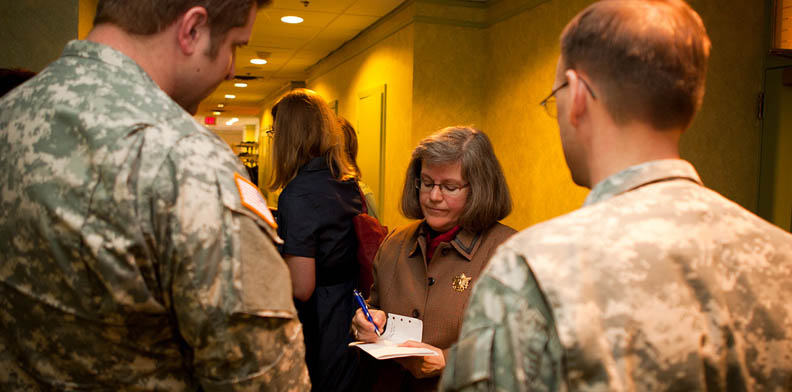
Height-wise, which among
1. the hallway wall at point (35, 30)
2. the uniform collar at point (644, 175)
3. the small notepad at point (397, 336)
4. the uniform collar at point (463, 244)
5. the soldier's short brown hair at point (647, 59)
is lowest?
the small notepad at point (397, 336)

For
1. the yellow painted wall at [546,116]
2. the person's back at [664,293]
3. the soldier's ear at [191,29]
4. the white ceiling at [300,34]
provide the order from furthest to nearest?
the white ceiling at [300,34], the yellow painted wall at [546,116], the soldier's ear at [191,29], the person's back at [664,293]

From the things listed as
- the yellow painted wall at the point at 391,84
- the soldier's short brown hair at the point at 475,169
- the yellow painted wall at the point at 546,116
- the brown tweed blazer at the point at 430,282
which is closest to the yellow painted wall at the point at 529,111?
the yellow painted wall at the point at 546,116

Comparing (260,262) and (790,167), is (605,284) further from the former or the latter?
(790,167)

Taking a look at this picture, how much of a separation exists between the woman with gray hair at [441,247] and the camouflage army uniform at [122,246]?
0.98m

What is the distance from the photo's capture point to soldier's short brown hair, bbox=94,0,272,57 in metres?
1.00

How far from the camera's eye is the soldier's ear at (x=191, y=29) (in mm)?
1015

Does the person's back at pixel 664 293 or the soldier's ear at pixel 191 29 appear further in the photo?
the soldier's ear at pixel 191 29

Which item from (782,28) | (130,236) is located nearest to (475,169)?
(130,236)

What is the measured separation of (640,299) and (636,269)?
0.13 feet

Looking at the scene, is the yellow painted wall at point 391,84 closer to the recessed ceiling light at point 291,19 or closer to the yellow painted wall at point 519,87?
the yellow painted wall at point 519,87

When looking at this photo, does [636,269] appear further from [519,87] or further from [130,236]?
[519,87]

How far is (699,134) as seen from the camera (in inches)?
138

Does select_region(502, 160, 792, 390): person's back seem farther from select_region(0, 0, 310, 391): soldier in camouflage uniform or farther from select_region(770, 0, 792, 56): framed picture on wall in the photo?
select_region(770, 0, 792, 56): framed picture on wall

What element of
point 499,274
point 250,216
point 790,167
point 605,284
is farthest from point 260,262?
point 790,167
